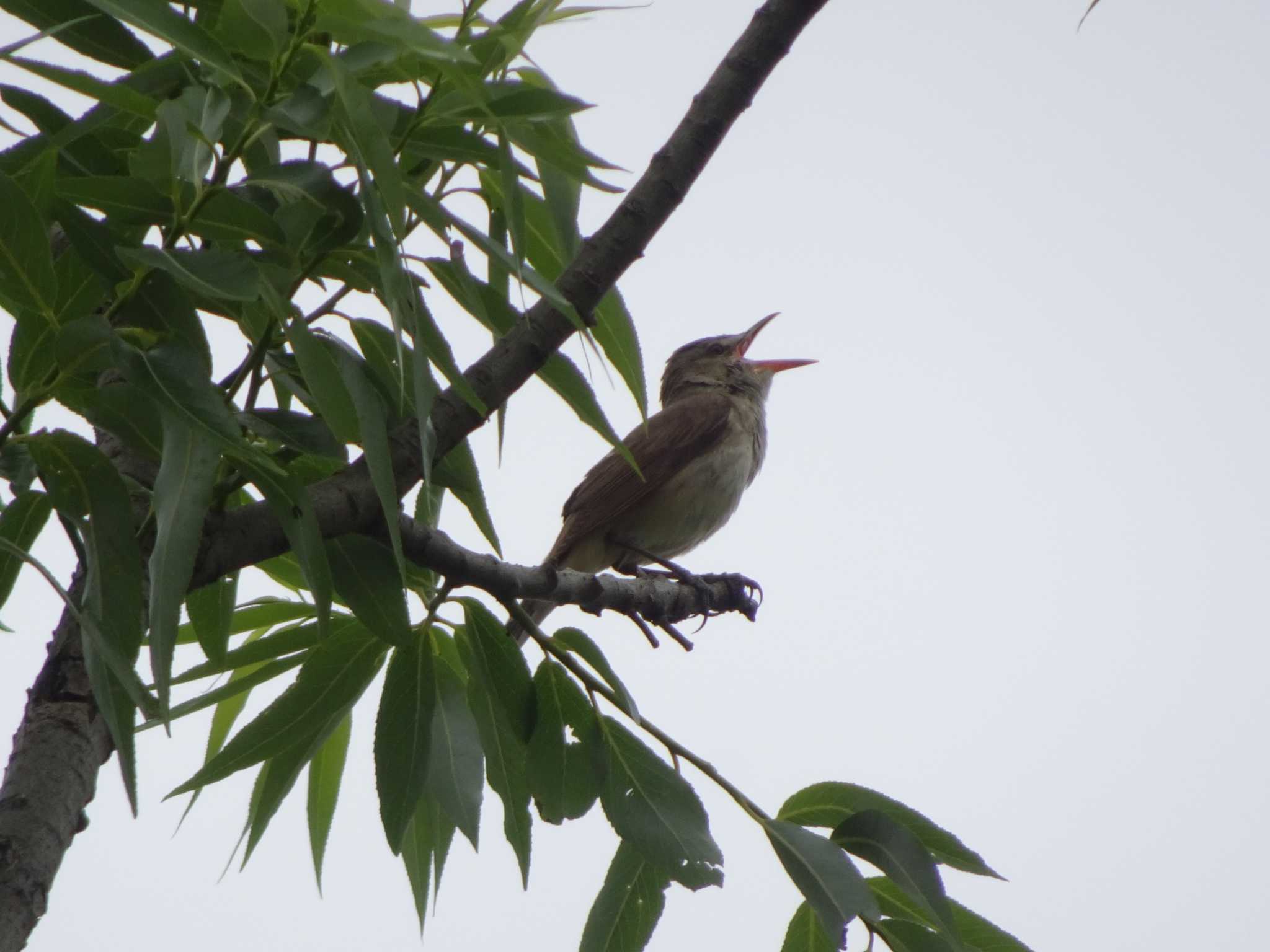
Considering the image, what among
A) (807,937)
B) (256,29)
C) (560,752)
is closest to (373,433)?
(256,29)

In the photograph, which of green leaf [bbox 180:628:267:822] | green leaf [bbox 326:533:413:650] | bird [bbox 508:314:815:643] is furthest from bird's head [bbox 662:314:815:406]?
green leaf [bbox 326:533:413:650]

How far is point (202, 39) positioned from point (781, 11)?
3.28 ft

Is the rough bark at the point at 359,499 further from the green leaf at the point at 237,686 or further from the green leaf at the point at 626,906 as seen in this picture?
the green leaf at the point at 626,906

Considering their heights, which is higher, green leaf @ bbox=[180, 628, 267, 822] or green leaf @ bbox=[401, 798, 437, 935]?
green leaf @ bbox=[180, 628, 267, 822]

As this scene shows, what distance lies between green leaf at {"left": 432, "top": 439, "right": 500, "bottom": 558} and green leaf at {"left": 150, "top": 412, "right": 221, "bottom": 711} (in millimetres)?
610

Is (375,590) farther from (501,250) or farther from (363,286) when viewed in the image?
(501,250)

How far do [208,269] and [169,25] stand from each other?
0.92 ft

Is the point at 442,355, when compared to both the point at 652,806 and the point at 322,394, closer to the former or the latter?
the point at 322,394

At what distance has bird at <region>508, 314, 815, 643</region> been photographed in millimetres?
6168

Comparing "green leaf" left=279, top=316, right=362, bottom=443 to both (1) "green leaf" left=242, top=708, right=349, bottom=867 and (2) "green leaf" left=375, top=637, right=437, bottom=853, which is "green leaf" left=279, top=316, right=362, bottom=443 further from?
(1) "green leaf" left=242, top=708, right=349, bottom=867

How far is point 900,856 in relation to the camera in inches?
90.0

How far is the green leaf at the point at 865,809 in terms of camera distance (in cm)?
240

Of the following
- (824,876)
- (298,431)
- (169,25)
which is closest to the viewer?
(169,25)

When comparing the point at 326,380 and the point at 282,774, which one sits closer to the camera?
the point at 326,380
